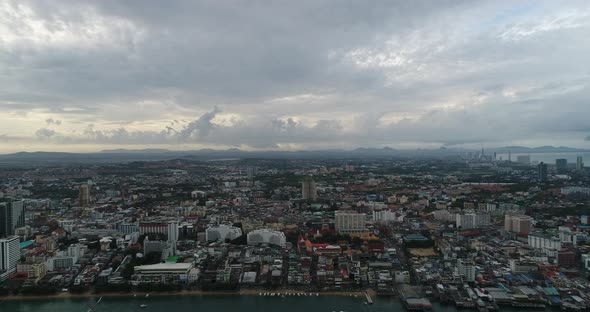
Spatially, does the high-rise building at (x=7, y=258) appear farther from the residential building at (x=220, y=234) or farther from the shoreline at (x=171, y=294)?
the residential building at (x=220, y=234)

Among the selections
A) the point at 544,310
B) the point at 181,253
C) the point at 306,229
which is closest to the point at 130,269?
the point at 181,253

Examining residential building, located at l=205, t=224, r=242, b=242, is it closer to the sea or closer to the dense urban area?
the dense urban area

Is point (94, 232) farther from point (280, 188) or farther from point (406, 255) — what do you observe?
point (280, 188)

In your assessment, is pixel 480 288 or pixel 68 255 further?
pixel 68 255

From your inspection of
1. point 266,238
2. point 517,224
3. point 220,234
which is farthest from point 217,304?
point 517,224

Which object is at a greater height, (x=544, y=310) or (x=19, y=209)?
(x=19, y=209)
